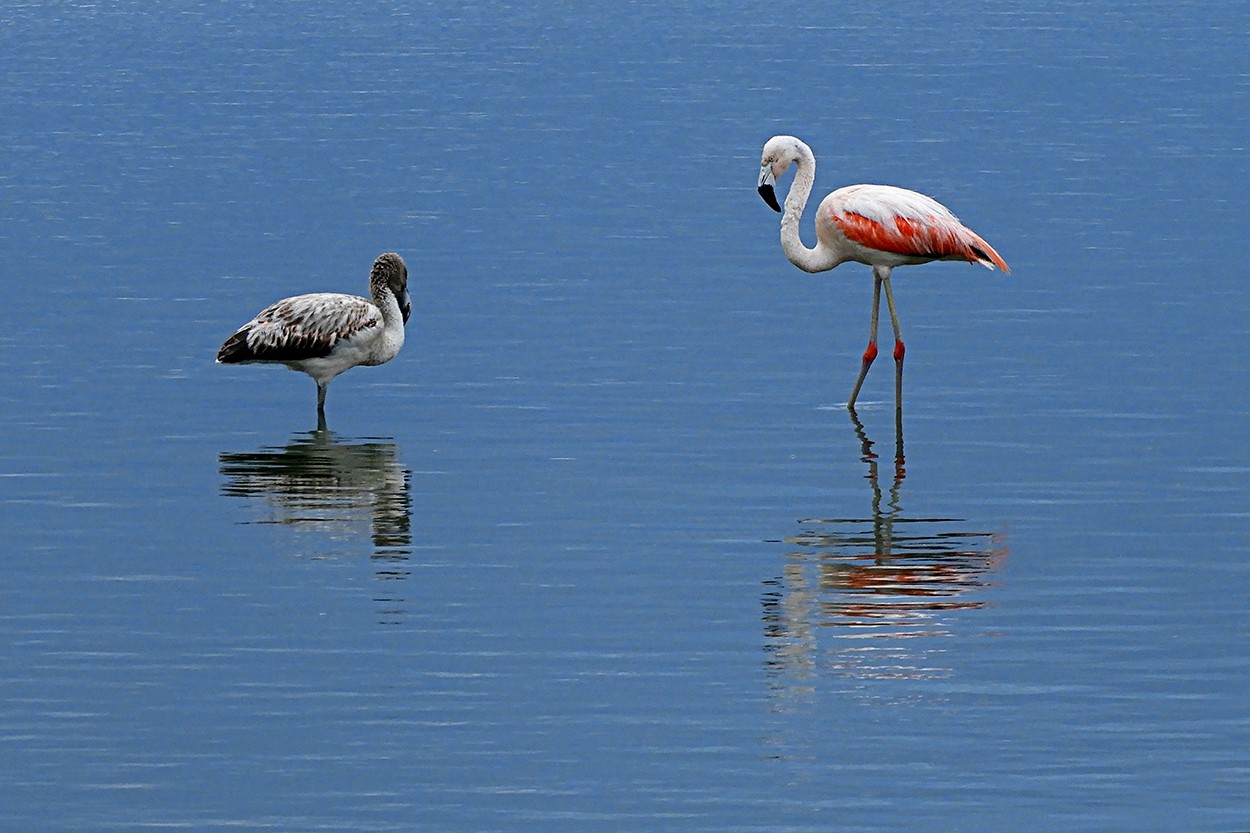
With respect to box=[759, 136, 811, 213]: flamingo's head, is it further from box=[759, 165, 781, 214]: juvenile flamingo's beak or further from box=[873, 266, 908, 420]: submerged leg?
box=[873, 266, 908, 420]: submerged leg

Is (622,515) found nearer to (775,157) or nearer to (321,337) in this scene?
(321,337)

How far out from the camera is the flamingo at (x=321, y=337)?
19812 millimetres

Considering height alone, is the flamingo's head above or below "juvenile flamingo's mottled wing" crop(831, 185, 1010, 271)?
above

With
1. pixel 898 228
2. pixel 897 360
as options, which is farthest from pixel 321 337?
pixel 898 228

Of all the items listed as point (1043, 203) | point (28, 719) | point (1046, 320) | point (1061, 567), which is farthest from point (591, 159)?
point (28, 719)

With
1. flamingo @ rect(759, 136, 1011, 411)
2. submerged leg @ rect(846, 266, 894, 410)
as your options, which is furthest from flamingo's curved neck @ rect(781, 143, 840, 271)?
submerged leg @ rect(846, 266, 894, 410)

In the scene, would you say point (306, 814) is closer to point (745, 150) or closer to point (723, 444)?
point (723, 444)

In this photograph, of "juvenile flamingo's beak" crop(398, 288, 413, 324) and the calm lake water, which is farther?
"juvenile flamingo's beak" crop(398, 288, 413, 324)

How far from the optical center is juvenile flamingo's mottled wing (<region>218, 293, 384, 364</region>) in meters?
19.8

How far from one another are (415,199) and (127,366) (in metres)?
14.3

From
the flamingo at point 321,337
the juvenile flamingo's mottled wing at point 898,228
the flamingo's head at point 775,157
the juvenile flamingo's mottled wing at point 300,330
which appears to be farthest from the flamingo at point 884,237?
the juvenile flamingo's mottled wing at point 300,330

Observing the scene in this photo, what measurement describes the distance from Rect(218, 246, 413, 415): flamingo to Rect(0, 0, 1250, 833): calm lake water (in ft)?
1.47

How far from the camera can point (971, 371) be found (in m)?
21.7

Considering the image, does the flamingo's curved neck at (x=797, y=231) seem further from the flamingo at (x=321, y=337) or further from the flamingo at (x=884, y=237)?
the flamingo at (x=321, y=337)
